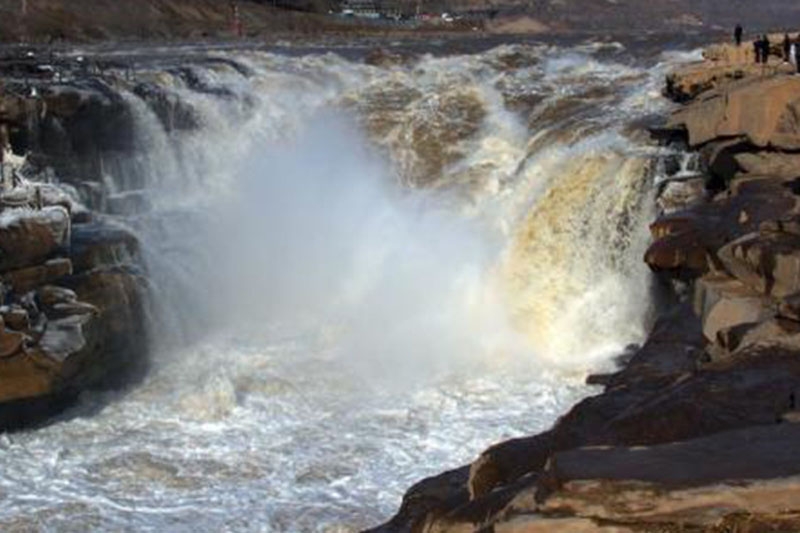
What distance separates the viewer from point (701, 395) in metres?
8.94

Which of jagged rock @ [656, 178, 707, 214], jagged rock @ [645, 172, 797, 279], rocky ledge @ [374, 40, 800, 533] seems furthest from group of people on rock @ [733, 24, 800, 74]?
jagged rock @ [645, 172, 797, 279]

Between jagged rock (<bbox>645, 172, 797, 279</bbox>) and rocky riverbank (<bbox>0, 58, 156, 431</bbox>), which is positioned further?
rocky riverbank (<bbox>0, 58, 156, 431</bbox>)

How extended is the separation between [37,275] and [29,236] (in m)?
0.55

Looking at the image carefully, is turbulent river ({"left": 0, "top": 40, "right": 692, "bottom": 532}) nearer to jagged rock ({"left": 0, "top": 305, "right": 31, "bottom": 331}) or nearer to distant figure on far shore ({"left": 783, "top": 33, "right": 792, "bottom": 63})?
jagged rock ({"left": 0, "top": 305, "right": 31, "bottom": 331})

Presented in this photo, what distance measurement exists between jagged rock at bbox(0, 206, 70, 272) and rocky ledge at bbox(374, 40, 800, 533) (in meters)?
7.75

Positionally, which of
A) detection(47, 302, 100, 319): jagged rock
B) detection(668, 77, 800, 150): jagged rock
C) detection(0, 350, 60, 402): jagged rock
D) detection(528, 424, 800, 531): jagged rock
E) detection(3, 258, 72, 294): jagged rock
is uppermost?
detection(668, 77, 800, 150): jagged rock

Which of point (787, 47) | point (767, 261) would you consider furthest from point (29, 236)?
point (787, 47)

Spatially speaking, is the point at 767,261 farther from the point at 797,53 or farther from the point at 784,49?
the point at 784,49

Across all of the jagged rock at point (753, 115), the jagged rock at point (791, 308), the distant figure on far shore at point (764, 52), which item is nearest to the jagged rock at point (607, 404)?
the jagged rock at point (791, 308)

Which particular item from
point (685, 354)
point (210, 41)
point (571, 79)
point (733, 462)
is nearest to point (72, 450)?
point (685, 354)

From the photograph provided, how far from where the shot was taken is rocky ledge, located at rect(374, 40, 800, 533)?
5.99m

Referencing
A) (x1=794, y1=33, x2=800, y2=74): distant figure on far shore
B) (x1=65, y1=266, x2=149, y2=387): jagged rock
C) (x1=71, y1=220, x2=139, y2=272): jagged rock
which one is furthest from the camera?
(x1=794, y1=33, x2=800, y2=74): distant figure on far shore

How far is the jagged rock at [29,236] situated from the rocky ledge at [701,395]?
25.4 ft

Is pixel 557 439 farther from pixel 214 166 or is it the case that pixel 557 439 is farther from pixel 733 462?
pixel 214 166
